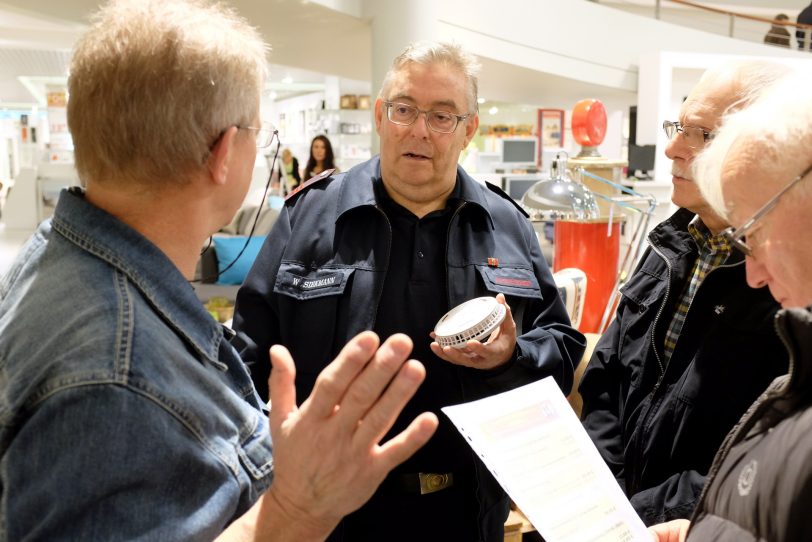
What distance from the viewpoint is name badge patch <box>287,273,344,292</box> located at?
→ 188 centimetres

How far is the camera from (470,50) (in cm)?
781

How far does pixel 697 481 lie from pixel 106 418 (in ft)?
4.18

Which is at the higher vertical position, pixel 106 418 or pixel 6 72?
pixel 6 72

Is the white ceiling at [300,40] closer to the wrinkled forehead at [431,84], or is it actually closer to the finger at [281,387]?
the wrinkled forehead at [431,84]

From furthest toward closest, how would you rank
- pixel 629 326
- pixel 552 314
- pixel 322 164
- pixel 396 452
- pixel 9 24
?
pixel 9 24
pixel 322 164
pixel 552 314
pixel 629 326
pixel 396 452

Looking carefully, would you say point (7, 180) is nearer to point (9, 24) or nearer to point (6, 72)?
point (6, 72)

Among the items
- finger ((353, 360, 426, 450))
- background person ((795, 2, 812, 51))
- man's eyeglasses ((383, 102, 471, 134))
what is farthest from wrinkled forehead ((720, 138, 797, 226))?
background person ((795, 2, 812, 51))

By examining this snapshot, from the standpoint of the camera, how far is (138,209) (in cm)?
105

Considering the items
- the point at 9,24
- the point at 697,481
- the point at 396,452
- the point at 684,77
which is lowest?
the point at 697,481

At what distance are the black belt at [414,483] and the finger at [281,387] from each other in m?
0.95

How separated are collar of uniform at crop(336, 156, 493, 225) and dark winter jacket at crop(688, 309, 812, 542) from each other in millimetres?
1095

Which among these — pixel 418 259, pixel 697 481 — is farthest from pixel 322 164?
pixel 697 481

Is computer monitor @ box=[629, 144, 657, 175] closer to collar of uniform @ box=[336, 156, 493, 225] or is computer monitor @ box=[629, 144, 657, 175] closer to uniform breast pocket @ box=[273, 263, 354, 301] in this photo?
collar of uniform @ box=[336, 156, 493, 225]

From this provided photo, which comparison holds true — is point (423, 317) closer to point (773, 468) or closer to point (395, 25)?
point (773, 468)
